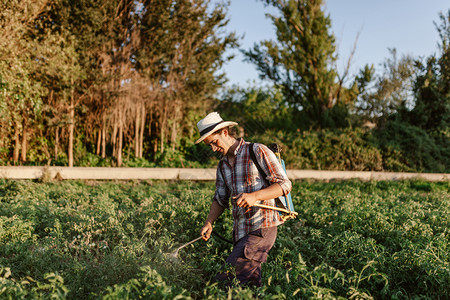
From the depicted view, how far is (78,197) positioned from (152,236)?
2.73 metres

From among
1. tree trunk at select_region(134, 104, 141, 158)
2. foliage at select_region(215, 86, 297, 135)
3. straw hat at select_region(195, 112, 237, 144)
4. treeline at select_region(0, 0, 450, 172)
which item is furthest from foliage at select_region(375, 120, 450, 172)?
straw hat at select_region(195, 112, 237, 144)

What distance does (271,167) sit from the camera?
10.3 ft

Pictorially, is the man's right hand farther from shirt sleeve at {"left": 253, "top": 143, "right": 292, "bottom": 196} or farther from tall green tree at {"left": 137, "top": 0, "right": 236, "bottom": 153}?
tall green tree at {"left": 137, "top": 0, "right": 236, "bottom": 153}

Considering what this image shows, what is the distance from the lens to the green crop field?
9.51ft

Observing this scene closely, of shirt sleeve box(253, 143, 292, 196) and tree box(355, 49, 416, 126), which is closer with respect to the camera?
shirt sleeve box(253, 143, 292, 196)

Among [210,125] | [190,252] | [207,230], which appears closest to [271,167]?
[210,125]

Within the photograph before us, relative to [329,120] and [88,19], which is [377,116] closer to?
[329,120]

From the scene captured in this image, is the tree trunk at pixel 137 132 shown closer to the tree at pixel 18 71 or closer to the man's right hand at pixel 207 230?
the tree at pixel 18 71

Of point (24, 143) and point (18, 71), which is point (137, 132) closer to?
point (24, 143)

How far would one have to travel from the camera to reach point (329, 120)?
1496cm

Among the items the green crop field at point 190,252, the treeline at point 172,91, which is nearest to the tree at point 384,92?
the treeline at point 172,91

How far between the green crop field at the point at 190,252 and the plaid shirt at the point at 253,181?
48 centimetres

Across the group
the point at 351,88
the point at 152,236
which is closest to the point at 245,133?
the point at 351,88

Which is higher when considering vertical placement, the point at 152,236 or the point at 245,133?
the point at 245,133
